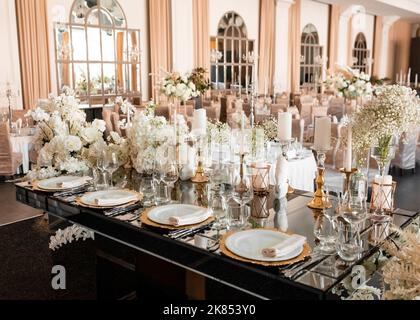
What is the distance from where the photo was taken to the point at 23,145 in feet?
21.4

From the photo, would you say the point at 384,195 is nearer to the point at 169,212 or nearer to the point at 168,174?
the point at 169,212

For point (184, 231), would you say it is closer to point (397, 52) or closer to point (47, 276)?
point (47, 276)

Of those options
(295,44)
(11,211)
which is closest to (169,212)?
(11,211)

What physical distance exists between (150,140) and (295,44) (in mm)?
13785

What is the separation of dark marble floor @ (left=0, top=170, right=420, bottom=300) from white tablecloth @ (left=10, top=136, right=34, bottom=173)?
1.41 metres

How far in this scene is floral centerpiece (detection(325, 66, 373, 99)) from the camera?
8539 mm

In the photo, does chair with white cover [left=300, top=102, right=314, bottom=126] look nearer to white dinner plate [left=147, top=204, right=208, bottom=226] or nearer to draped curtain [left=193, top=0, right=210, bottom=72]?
draped curtain [left=193, top=0, right=210, bottom=72]

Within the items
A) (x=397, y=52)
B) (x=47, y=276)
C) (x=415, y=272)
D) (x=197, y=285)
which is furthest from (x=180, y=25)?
(x=397, y=52)

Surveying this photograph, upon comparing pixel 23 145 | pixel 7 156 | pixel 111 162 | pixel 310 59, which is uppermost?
pixel 310 59

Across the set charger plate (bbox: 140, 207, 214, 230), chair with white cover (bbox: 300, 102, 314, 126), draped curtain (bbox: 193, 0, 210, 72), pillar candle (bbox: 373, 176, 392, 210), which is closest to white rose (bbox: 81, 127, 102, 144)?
charger plate (bbox: 140, 207, 214, 230)

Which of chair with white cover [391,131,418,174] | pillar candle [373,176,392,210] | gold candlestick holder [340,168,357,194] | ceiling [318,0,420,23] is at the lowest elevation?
chair with white cover [391,131,418,174]

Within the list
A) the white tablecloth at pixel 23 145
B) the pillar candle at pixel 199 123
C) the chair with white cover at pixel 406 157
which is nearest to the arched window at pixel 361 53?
the chair with white cover at pixel 406 157

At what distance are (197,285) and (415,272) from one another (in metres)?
1.32

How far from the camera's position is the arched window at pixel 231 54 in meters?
13.3
